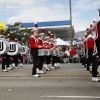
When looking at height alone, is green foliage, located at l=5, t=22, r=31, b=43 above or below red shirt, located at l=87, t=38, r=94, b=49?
above

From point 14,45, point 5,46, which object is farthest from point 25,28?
point 5,46

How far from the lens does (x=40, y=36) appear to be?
1264 centimetres

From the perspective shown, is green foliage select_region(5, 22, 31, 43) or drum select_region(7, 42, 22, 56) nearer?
drum select_region(7, 42, 22, 56)

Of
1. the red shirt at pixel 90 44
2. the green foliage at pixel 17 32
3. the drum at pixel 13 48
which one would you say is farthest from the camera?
the green foliage at pixel 17 32

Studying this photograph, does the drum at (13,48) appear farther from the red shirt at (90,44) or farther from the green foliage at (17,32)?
the green foliage at (17,32)

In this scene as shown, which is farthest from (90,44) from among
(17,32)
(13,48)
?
(17,32)

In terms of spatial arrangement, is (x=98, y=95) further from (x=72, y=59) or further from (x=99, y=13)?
(x=72, y=59)

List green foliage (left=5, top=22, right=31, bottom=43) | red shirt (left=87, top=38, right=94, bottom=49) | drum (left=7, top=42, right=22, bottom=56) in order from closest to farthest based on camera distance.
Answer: red shirt (left=87, top=38, right=94, bottom=49)
drum (left=7, top=42, right=22, bottom=56)
green foliage (left=5, top=22, right=31, bottom=43)

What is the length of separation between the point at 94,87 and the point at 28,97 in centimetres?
235

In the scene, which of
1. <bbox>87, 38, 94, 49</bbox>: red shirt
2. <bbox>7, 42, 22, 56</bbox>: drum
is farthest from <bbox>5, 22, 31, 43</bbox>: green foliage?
<bbox>87, 38, 94, 49</bbox>: red shirt

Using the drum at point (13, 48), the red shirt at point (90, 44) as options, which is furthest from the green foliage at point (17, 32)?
the red shirt at point (90, 44)

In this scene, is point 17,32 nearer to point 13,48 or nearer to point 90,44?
point 13,48

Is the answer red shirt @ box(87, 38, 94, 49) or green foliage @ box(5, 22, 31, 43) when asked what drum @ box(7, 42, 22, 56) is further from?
green foliage @ box(5, 22, 31, 43)

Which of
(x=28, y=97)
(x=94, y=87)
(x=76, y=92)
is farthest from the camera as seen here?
(x=94, y=87)
